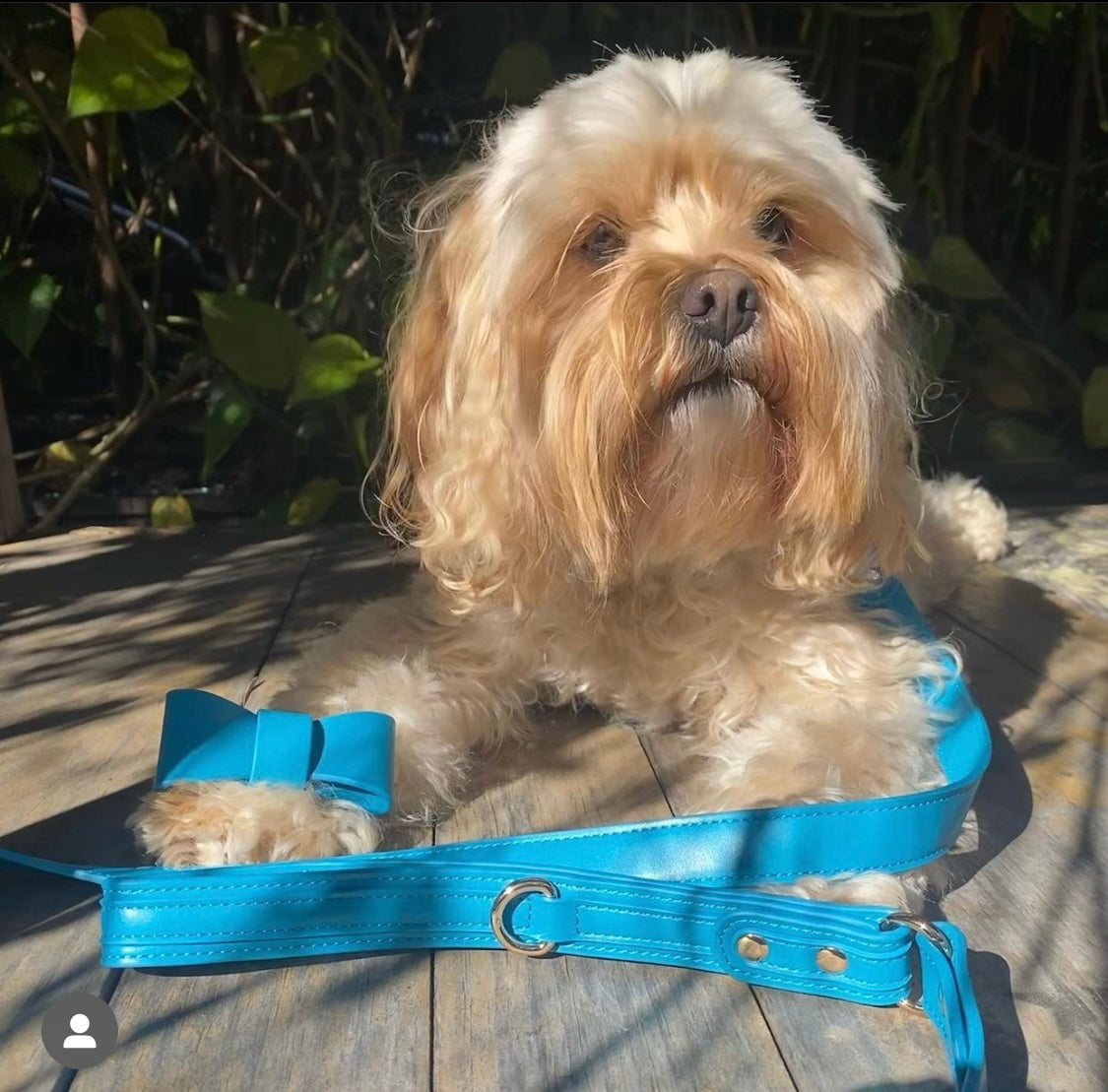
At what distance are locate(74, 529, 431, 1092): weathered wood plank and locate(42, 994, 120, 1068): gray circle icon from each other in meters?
0.01

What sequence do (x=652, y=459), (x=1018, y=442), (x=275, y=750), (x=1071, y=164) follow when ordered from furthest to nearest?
(x=1071, y=164) → (x=1018, y=442) → (x=652, y=459) → (x=275, y=750)

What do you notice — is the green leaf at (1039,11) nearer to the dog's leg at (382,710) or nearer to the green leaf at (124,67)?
the green leaf at (124,67)

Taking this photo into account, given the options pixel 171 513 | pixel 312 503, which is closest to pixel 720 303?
pixel 312 503

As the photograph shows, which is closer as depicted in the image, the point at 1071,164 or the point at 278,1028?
the point at 278,1028

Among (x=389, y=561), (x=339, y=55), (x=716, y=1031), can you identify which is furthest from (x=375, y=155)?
(x=716, y=1031)

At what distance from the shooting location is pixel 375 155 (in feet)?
12.7

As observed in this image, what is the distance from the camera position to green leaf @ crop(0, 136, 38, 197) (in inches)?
135

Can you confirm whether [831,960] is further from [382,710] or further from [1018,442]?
[1018,442]

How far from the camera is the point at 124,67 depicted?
118 inches

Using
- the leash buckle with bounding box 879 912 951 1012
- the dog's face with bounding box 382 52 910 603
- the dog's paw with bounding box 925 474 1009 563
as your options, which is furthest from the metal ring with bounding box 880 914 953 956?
the dog's paw with bounding box 925 474 1009 563

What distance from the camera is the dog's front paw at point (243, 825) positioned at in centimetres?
142

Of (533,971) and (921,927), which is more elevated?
(921,927)

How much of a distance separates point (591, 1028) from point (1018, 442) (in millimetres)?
3359

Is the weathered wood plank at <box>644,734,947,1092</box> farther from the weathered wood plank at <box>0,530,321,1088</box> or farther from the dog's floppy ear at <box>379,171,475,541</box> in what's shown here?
the dog's floppy ear at <box>379,171,475,541</box>
